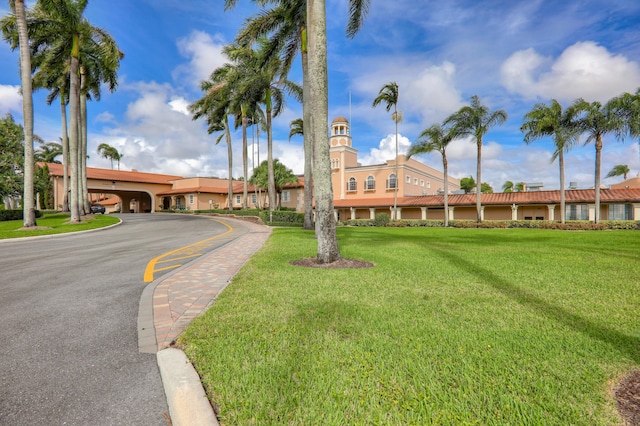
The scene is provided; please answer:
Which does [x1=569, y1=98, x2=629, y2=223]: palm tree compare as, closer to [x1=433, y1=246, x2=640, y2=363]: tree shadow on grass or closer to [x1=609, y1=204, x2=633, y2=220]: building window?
[x1=609, y1=204, x2=633, y2=220]: building window

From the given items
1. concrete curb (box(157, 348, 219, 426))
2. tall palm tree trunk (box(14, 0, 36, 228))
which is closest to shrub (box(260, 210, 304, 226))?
tall palm tree trunk (box(14, 0, 36, 228))

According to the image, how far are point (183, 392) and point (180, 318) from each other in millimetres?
1788

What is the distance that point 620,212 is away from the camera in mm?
31453

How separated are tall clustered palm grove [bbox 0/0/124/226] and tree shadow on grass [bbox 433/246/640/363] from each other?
22216 millimetres

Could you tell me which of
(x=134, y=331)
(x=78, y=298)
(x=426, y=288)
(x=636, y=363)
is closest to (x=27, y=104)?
(x=78, y=298)

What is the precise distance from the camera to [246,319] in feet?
12.8

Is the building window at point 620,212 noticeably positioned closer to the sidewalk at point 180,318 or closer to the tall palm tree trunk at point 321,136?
the tall palm tree trunk at point 321,136

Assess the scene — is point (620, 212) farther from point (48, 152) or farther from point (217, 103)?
point (48, 152)

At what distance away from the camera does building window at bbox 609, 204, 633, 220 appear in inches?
1219

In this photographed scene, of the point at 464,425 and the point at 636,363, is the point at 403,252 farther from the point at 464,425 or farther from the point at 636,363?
the point at 464,425

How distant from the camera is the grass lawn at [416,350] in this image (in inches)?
87.3

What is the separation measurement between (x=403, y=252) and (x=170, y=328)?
7.62 meters

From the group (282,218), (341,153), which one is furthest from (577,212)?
(282,218)

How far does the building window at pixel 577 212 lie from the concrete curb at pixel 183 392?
137ft
